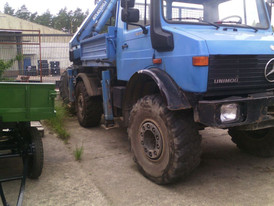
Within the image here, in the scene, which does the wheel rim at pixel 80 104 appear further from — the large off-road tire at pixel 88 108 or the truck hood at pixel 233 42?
the truck hood at pixel 233 42

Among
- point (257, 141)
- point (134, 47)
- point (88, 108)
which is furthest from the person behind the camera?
point (88, 108)

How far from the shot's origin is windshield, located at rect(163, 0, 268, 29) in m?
4.17

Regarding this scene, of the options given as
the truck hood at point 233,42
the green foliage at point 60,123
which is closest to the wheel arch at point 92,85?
the green foliage at point 60,123

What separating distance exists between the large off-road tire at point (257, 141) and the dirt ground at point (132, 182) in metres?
0.12

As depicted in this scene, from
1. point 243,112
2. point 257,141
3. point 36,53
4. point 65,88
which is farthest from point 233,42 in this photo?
point 36,53

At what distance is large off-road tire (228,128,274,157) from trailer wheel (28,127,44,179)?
3.00 metres

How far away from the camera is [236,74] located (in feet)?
11.2

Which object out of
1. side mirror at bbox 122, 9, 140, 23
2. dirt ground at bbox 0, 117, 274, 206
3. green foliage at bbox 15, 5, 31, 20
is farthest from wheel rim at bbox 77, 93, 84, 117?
green foliage at bbox 15, 5, 31, 20

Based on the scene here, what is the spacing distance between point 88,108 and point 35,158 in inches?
106

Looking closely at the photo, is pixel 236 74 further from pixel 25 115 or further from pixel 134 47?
pixel 25 115

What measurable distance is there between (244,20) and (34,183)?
3.80 meters

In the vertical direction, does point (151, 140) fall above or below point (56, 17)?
below

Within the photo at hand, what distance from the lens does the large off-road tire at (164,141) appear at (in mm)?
3500

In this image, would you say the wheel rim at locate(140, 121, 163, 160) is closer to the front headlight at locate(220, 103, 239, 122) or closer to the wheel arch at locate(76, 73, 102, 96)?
the front headlight at locate(220, 103, 239, 122)
